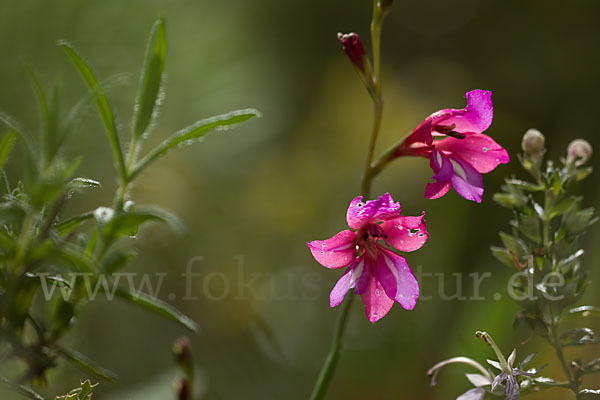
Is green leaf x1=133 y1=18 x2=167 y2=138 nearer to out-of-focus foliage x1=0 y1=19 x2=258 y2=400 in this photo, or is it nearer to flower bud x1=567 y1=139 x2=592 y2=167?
out-of-focus foliage x1=0 y1=19 x2=258 y2=400

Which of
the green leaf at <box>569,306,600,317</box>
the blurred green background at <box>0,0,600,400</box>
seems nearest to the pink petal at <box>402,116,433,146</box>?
the green leaf at <box>569,306,600,317</box>

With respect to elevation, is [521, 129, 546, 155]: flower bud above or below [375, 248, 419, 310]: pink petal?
above

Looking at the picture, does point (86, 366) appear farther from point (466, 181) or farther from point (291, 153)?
point (291, 153)

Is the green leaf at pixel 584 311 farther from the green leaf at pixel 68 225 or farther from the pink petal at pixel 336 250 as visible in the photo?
the green leaf at pixel 68 225

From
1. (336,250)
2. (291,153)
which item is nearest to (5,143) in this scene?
(336,250)

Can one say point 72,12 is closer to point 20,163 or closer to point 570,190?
point 20,163

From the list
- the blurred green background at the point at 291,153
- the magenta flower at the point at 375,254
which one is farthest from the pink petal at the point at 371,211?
the blurred green background at the point at 291,153
